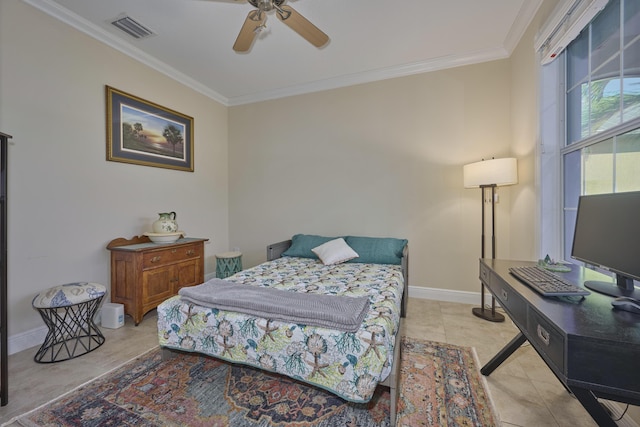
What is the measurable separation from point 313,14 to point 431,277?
119 inches

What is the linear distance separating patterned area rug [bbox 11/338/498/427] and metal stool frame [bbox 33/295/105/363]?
58 cm

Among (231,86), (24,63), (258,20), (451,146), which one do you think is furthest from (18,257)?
(451,146)

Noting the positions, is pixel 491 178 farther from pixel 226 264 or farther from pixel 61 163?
pixel 61 163

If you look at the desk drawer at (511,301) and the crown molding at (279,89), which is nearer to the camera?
the desk drawer at (511,301)

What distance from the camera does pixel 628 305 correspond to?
95 centimetres

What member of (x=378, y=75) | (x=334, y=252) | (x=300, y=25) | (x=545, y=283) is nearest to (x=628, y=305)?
(x=545, y=283)

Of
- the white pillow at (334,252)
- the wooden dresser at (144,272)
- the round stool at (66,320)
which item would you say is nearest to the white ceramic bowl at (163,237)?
the wooden dresser at (144,272)

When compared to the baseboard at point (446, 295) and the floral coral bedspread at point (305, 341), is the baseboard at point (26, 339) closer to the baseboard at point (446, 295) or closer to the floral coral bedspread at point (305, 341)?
the floral coral bedspread at point (305, 341)

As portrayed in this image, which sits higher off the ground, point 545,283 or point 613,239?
point 613,239

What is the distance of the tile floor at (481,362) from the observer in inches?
56.9

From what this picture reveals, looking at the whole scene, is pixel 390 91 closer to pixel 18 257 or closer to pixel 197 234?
pixel 197 234

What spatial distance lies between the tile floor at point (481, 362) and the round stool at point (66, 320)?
92mm

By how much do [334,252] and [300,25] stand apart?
6.94 ft

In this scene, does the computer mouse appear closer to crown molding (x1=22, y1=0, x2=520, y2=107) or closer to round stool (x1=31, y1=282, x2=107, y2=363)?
crown molding (x1=22, y1=0, x2=520, y2=107)
